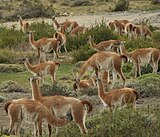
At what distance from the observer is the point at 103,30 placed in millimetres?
27656

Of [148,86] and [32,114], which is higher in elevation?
[32,114]

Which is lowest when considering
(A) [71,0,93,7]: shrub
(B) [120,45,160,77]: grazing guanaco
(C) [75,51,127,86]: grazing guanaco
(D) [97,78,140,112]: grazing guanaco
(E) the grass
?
(A) [71,0,93,7]: shrub

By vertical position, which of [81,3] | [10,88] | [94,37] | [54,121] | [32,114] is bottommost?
[81,3]

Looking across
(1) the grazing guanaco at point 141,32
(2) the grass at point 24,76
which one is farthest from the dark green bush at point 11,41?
(2) the grass at point 24,76

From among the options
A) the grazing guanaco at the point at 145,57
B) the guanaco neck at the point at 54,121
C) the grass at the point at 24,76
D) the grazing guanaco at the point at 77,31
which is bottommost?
the grazing guanaco at the point at 77,31

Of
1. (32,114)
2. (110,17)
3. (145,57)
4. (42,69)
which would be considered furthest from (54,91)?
(110,17)

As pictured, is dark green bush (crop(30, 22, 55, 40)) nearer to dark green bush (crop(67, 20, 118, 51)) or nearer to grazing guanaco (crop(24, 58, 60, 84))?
dark green bush (crop(67, 20, 118, 51))

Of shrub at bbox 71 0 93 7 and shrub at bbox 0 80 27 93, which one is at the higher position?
shrub at bbox 0 80 27 93

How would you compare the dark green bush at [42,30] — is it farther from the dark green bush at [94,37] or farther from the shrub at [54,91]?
the shrub at [54,91]

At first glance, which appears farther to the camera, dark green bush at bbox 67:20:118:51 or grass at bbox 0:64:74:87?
dark green bush at bbox 67:20:118:51

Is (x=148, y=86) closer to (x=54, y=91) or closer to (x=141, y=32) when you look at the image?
(x=54, y=91)

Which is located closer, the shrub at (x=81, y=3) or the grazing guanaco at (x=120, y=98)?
the grazing guanaco at (x=120, y=98)

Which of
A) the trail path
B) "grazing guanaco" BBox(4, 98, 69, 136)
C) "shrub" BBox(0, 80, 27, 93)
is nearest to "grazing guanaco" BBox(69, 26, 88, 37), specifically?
the trail path

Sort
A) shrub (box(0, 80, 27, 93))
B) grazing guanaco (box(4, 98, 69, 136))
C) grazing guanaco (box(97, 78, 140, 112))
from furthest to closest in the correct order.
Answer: shrub (box(0, 80, 27, 93)) < grazing guanaco (box(97, 78, 140, 112)) < grazing guanaco (box(4, 98, 69, 136))
